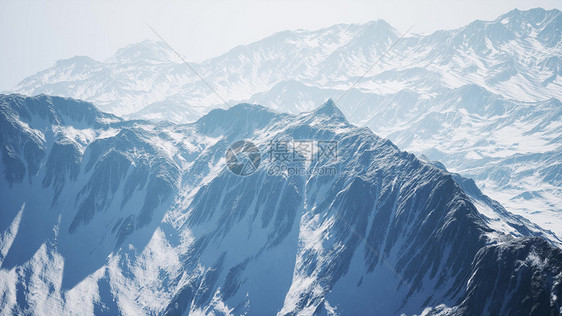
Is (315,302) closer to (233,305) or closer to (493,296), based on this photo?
(233,305)

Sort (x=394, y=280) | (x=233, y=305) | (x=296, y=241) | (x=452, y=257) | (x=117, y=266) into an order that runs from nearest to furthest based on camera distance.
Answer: (x=452, y=257)
(x=394, y=280)
(x=233, y=305)
(x=296, y=241)
(x=117, y=266)

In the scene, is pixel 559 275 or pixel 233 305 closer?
pixel 559 275

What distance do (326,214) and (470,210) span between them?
211ft

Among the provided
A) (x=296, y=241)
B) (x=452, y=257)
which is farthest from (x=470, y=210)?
(x=296, y=241)

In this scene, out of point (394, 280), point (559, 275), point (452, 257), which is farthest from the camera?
point (394, 280)

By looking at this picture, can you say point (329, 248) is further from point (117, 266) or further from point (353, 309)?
point (117, 266)

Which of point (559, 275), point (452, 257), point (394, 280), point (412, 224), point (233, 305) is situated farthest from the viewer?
point (233, 305)

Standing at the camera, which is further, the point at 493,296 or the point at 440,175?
the point at 440,175

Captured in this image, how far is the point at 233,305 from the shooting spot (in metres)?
165

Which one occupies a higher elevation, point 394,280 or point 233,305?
point 394,280

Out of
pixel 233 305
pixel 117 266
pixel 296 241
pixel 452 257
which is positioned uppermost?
pixel 452 257

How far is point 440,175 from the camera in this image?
154500 millimetres

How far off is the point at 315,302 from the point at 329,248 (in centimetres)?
2474

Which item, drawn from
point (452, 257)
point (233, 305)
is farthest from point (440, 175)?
point (233, 305)
